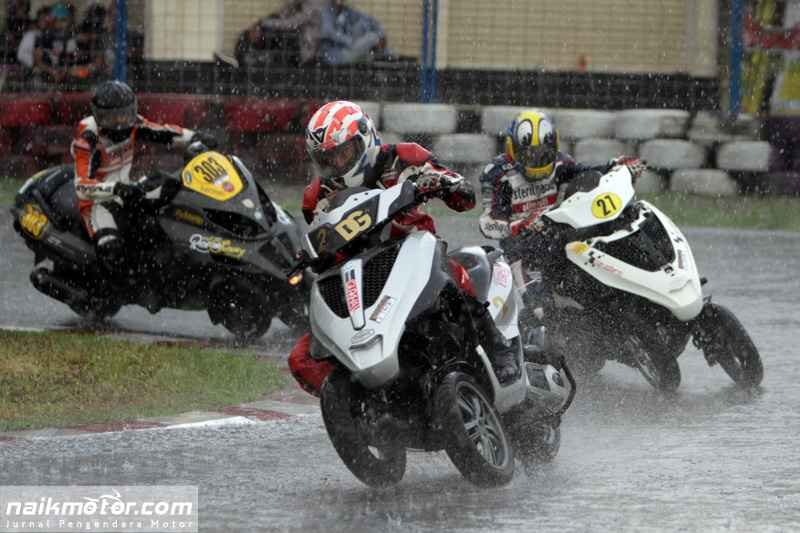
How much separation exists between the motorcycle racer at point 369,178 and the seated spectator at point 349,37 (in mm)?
9184

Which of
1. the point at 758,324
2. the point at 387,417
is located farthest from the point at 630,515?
the point at 758,324

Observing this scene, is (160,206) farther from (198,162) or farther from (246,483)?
(246,483)

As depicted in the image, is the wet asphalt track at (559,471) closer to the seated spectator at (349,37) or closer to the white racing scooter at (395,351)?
the white racing scooter at (395,351)

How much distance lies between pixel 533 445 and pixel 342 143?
1.57 metres

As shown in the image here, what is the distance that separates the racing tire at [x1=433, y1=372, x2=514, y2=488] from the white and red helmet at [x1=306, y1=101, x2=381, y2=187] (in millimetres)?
1138

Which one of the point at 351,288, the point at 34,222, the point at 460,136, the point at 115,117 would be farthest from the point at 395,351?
the point at 460,136

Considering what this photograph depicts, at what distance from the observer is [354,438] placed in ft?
15.3

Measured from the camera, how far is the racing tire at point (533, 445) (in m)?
5.38

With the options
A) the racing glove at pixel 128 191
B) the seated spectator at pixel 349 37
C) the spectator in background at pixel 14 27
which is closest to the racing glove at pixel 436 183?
the racing glove at pixel 128 191

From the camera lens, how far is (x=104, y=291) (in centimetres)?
920

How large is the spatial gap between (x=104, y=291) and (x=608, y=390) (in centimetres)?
393

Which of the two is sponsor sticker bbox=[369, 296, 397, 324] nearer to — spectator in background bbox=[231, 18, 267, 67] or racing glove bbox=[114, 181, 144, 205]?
racing glove bbox=[114, 181, 144, 205]

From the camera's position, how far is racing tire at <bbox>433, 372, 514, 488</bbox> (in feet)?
15.0

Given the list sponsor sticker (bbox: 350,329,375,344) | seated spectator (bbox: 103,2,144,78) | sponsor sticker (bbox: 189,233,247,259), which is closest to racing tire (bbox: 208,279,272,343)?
sponsor sticker (bbox: 189,233,247,259)
